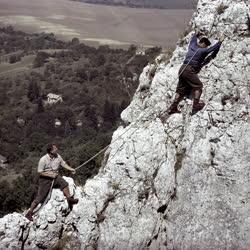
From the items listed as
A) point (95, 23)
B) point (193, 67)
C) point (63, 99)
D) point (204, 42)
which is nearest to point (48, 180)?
point (193, 67)

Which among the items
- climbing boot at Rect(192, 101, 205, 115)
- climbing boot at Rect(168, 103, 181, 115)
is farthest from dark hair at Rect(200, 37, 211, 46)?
climbing boot at Rect(168, 103, 181, 115)

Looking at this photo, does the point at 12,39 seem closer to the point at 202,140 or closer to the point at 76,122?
the point at 76,122

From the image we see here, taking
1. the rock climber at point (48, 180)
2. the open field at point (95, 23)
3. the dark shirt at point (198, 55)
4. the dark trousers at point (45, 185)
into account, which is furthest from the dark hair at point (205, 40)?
the open field at point (95, 23)

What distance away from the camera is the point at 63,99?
89.9m

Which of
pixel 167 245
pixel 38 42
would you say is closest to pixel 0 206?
pixel 167 245

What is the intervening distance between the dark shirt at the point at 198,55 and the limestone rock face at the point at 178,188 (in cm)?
21

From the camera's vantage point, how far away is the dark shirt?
11.2 meters

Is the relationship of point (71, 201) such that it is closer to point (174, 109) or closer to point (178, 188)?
point (178, 188)

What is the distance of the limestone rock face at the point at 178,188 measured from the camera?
985 centimetres

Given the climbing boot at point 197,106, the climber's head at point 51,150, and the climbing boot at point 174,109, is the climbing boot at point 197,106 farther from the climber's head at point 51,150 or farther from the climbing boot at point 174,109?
the climber's head at point 51,150

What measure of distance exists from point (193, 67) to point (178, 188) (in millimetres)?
3223

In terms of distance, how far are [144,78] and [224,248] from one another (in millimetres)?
5987

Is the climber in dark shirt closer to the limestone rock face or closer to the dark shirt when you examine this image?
the dark shirt

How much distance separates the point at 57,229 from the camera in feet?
34.3
